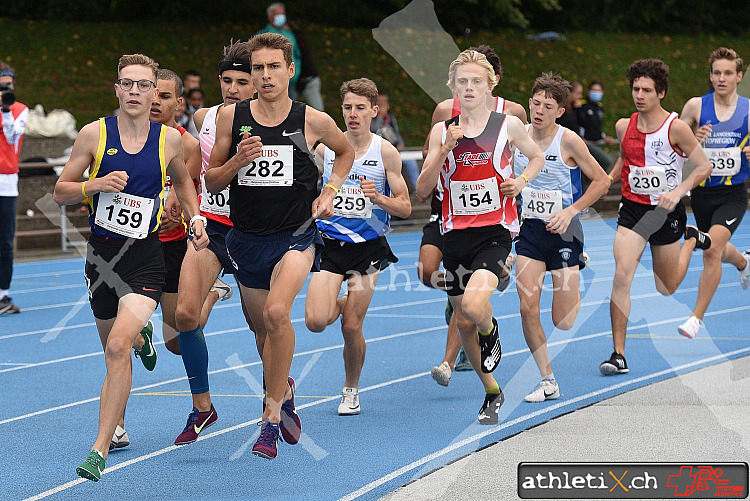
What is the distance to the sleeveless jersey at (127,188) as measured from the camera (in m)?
5.67

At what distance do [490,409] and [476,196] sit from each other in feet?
4.20

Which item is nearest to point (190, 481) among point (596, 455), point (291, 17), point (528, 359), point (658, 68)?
point (596, 455)

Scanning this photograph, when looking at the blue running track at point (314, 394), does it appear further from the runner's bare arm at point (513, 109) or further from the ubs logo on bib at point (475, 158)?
the runner's bare arm at point (513, 109)

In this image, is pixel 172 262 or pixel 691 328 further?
pixel 691 328

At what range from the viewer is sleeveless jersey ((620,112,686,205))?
854cm

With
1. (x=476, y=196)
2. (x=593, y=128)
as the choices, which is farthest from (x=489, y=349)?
(x=593, y=128)

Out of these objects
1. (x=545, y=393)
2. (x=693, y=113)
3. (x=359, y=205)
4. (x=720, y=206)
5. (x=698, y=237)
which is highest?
(x=693, y=113)

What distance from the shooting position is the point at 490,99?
24.2 ft

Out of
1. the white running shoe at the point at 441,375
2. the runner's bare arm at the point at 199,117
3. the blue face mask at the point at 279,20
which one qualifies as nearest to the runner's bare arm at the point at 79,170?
the runner's bare arm at the point at 199,117

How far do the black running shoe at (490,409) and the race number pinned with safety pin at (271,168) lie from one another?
72.8 inches

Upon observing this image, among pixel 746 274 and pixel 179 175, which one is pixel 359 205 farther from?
pixel 746 274

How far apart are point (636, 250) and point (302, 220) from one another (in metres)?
3.40

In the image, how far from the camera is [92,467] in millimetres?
4957

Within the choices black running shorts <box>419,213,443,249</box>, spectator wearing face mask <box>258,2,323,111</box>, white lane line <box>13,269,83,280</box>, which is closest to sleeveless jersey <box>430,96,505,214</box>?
black running shorts <box>419,213,443,249</box>
